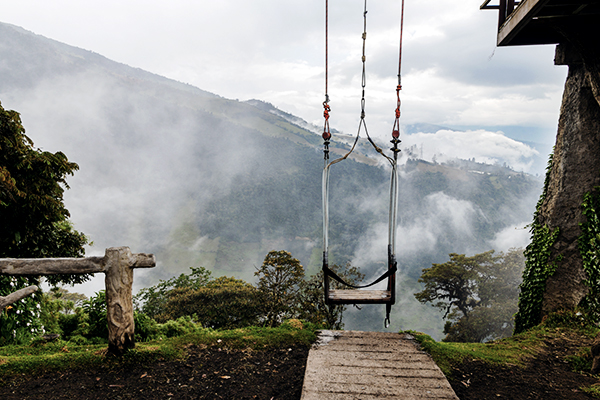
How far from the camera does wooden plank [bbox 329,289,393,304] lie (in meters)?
4.47

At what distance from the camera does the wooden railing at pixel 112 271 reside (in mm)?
3473

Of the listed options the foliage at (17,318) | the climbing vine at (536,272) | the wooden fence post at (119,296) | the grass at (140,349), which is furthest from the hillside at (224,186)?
the wooden fence post at (119,296)

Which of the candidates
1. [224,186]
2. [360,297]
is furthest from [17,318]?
[224,186]

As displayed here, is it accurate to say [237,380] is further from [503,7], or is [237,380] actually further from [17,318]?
[503,7]

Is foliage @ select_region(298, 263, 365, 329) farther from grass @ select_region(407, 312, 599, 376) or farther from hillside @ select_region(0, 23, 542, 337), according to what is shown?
hillside @ select_region(0, 23, 542, 337)

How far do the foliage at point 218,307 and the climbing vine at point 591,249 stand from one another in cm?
768

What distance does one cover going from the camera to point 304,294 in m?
12.2

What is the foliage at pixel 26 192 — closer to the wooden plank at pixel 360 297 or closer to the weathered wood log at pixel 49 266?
the weathered wood log at pixel 49 266

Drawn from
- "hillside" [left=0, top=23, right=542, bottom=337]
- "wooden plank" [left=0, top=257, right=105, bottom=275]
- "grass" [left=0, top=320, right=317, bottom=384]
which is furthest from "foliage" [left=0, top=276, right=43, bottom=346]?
"hillside" [left=0, top=23, right=542, bottom=337]

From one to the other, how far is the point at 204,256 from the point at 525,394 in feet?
241

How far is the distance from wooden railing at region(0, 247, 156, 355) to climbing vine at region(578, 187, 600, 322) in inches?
226

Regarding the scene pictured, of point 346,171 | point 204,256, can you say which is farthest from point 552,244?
point 346,171

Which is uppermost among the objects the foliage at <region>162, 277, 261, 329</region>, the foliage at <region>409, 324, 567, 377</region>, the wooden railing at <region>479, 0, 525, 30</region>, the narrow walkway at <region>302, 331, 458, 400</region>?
the wooden railing at <region>479, 0, 525, 30</region>

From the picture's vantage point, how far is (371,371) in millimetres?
3576
